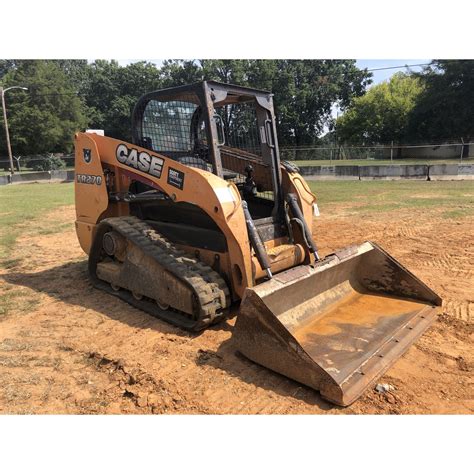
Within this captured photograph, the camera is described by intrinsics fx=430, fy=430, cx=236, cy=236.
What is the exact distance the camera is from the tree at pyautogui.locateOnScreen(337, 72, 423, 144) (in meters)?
44.2

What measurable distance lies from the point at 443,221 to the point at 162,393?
809cm

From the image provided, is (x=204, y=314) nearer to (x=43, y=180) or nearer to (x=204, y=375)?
(x=204, y=375)

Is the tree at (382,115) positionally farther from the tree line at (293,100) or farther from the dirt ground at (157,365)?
the dirt ground at (157,365)

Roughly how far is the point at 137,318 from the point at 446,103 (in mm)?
41772

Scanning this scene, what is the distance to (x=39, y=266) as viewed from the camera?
684 centimetres

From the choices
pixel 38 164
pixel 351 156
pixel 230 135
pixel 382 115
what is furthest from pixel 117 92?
pixel 230 135

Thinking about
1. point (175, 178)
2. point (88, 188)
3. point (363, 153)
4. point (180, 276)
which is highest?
point (363, 153)

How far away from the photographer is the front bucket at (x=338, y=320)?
316cm

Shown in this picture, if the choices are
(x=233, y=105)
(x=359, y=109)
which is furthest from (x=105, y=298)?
(x=359, y=109)

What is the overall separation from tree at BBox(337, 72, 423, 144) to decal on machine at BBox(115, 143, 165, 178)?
140 ft

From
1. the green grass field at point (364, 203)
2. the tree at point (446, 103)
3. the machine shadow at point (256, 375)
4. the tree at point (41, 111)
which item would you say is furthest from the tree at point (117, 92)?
the machine shadow at point (256, 375)

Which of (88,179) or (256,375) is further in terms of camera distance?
Answer: (88,179)

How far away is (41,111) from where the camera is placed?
48.0m

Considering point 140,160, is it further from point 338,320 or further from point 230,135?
point 338,320
